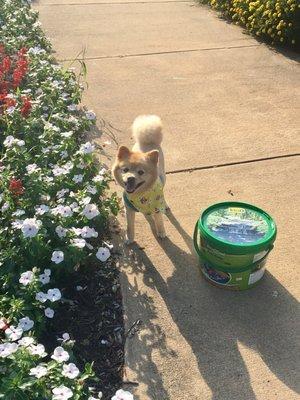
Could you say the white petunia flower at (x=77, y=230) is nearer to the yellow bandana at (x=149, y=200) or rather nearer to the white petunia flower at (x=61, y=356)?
the yellow bandana at (x=149, y=200)

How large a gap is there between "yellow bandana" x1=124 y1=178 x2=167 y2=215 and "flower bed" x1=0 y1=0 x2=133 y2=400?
24 centimetres

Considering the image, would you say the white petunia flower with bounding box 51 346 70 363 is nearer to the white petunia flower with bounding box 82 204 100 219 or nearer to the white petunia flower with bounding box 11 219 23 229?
the white petunia flower with bounding box 11 219 23 229

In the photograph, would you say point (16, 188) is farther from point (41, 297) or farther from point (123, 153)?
point (41, 297)

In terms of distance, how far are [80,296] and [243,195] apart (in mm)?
1819

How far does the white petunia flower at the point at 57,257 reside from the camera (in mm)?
3068

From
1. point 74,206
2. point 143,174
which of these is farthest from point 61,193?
point 143,174

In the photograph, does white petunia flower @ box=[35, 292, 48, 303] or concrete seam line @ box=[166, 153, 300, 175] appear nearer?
white petunia flower @ box=[35, 292, 48, 303]

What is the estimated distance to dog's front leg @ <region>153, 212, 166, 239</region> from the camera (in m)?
3.81

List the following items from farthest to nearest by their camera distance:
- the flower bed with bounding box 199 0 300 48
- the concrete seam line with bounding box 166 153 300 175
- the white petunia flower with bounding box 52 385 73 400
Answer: the flower bed with bounding box 199 0 300 48 → the concrete seam line with bounding box 166 153 300 175 → the white petunia flower with bounding box 52 385 73 400

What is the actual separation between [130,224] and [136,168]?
593 millimetres

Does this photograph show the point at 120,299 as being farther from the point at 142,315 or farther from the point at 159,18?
the point at 159,18

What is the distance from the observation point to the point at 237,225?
3.41 metres

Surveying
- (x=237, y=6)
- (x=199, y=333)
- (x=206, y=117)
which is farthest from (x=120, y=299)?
(x=237, y=6)

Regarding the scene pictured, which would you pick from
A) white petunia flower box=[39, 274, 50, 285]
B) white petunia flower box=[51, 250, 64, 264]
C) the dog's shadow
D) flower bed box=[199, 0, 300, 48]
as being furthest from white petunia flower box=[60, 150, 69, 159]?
flower bed box=[199, 0, 300, 48]
